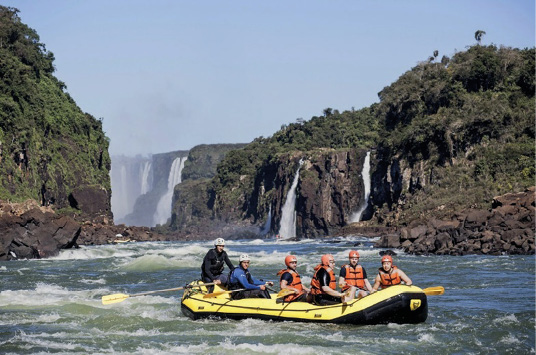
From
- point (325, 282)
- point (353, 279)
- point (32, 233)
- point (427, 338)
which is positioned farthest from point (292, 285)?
point (32, 233)

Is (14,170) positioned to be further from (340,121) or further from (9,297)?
(340,121)

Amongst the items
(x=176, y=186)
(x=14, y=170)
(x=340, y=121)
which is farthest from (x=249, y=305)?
(x=176, y=186)

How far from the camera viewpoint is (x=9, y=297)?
68.9 ft

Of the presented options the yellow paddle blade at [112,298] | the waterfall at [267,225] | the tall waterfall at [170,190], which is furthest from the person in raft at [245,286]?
the tall waterfall at [170,190]

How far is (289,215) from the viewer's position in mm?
92562

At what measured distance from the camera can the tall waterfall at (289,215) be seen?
91.9m

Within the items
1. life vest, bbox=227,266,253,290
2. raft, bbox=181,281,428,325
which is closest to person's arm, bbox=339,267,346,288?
raft, bbox=181,281,428,325

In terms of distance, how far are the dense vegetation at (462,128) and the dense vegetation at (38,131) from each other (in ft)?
109

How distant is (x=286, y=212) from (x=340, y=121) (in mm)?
23478

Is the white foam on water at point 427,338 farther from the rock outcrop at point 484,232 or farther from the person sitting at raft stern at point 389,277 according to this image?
the rock outcrop at point 484,232

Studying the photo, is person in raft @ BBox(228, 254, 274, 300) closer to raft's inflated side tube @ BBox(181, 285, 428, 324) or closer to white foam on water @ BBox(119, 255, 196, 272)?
raft's inflated side tube @ BBox(181, 285, 428, 324)

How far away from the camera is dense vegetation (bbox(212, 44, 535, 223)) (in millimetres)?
55216

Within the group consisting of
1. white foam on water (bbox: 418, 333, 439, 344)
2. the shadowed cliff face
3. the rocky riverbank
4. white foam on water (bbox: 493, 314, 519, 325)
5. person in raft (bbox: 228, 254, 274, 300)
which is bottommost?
white foam on water (bbox: 418, 333, 439, 344)

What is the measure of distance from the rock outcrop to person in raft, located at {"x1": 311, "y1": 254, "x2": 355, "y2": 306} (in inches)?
761
